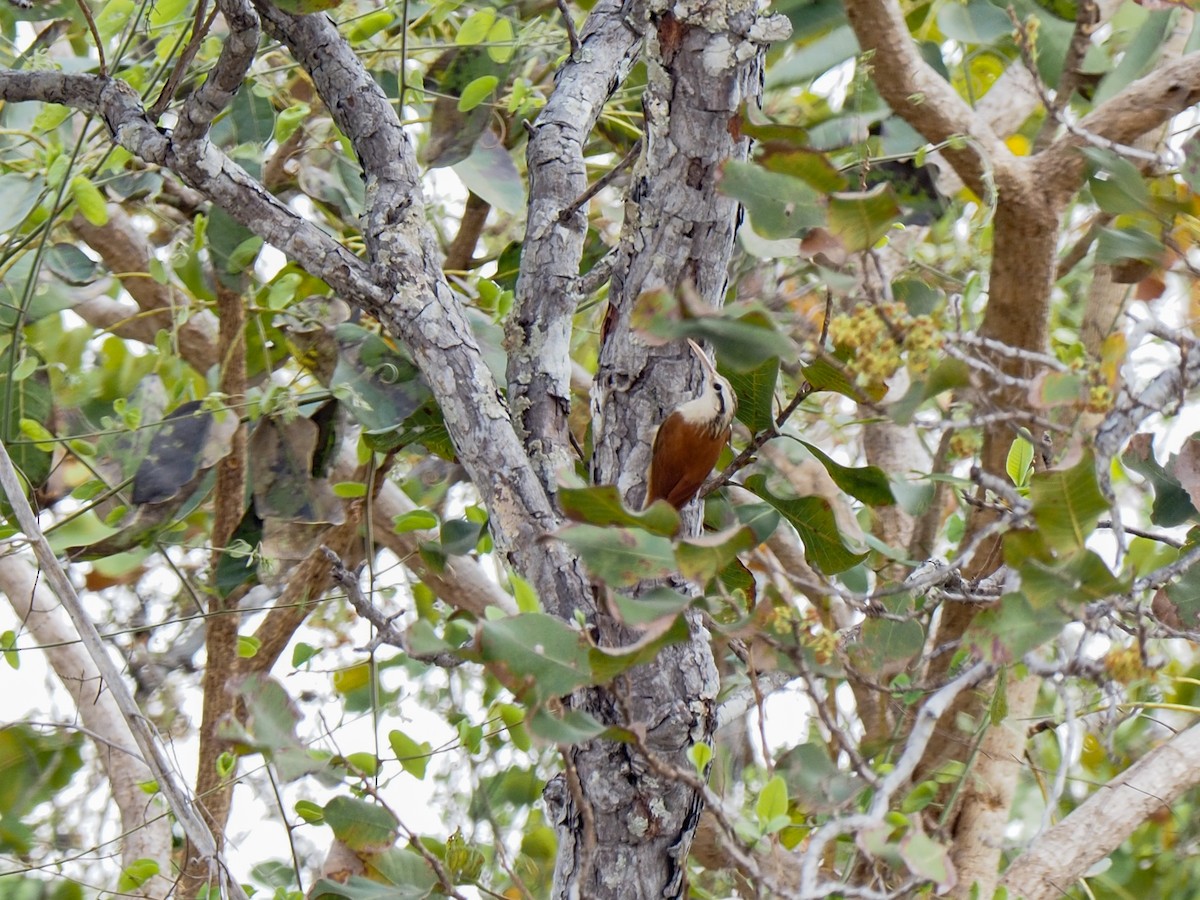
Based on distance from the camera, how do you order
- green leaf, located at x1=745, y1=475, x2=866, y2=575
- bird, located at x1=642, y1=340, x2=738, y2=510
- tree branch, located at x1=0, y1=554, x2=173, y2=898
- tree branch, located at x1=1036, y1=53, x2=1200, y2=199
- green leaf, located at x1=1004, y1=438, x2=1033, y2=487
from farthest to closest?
1. tree branch, located at x1=0, y1=554, x2=173, y2=898
2. tree branch, located at x1=1036, y1=53, x2=1200, y2=199
3. green leaf, located at x1=1004, y1=438, x2=1033, y2=487
4. green leaf, located at x1=745, y1=475, x2=866, y2=575
5. bird, located at x1=642, y1=340, x2=738, y2=510

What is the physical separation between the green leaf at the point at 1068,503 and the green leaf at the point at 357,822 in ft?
1.28

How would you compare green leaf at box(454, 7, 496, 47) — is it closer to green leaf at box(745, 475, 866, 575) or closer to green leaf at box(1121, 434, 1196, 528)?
green leaf at box(745, 475, 866, 575)

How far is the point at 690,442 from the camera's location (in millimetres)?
537

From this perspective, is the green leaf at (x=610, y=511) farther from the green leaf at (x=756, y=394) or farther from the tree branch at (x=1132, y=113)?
the tree branch at (x=1132, y=113)

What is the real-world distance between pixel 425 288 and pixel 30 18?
0.71 metres

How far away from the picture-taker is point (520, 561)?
24.0 inches

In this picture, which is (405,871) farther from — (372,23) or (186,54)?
(372,23)

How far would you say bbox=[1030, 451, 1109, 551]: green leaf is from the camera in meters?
0.41

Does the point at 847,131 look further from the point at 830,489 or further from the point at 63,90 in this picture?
the point at 63,90

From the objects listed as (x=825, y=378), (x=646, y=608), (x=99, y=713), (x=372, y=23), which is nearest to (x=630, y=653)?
(x=646, y=608)

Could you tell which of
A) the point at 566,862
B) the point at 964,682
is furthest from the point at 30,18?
the point at 964,682

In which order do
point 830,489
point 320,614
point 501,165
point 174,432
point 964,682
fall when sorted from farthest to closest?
point 320,614
point 830,489
point 501,165
point 174,432
point 964,682

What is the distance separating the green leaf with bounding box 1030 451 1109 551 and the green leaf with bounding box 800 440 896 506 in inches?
9.9

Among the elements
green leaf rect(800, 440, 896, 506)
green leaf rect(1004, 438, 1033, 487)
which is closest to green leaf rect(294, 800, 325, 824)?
green leaf rect(800, 440, 896, 506)
